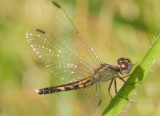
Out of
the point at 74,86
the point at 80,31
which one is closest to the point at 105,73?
the point at 74,86

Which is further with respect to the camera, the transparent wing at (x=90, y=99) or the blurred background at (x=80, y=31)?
the blurred background at (x=80, y=31)

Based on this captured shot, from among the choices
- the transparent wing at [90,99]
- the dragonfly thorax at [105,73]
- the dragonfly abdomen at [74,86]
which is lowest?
the transparent wing at [90,99]

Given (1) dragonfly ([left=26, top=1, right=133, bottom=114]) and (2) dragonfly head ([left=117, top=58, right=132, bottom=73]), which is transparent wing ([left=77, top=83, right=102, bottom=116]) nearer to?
(1) dragonfly ([left=26, top=1, right=133, bottom=114])

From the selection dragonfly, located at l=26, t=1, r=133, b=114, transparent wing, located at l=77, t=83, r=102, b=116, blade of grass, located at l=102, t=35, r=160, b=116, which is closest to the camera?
blade of grass, located at l=102, t=35, r=160, b=116

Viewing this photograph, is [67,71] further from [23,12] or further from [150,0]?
[23,12]

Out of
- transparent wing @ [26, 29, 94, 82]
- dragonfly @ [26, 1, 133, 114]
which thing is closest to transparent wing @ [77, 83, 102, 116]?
dragonfly @ [26, 1, 133, 114]

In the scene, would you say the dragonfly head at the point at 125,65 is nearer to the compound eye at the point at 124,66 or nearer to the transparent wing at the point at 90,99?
the compound eye at the point at 124,66

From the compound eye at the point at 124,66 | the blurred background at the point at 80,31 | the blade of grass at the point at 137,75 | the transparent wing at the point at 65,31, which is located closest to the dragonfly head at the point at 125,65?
the compound eye at the point at 124,66
